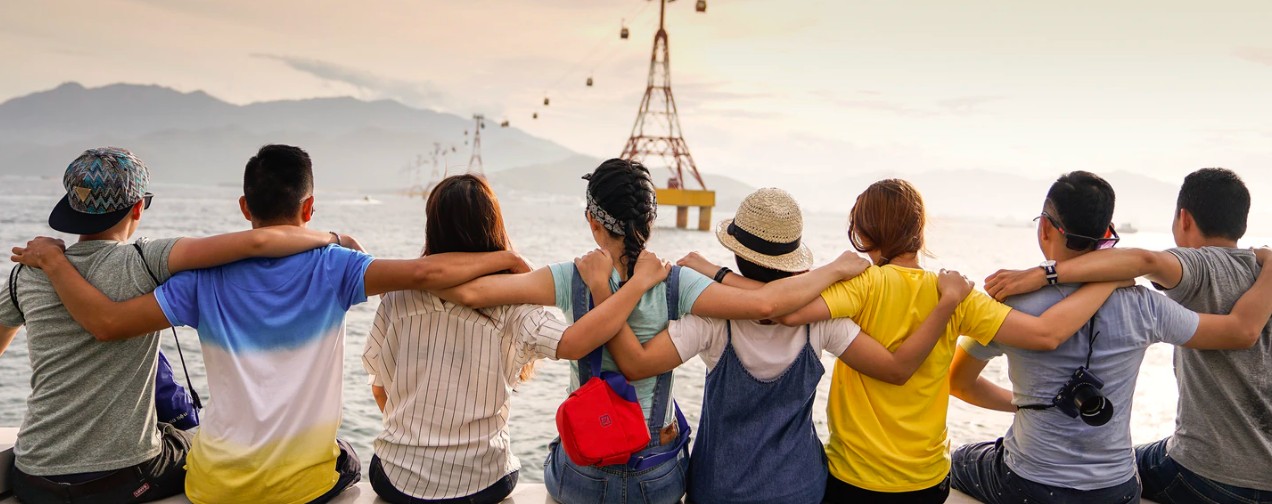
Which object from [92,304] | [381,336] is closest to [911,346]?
[381,336]

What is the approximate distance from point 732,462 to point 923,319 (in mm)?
612

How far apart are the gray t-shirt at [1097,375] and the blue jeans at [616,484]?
0.95 meters

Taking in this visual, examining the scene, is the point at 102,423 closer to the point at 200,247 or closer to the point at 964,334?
the point at 200,247

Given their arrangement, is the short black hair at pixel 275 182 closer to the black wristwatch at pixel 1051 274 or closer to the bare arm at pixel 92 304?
the bare arm at pixel 92 304

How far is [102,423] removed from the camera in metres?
1.95

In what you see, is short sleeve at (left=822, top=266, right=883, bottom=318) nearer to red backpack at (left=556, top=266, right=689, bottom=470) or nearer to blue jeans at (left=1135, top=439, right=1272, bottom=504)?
red backpack at (left=556, top=266, right=689, bottom=470)

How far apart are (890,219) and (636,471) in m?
0.93

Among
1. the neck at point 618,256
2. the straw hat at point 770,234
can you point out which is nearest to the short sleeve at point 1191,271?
the straw hat at point 770,234

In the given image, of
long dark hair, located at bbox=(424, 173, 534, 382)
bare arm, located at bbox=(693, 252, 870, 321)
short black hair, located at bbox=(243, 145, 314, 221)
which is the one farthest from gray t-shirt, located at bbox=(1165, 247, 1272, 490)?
short black hair, located at bbox=(243, 145, 314, 221)

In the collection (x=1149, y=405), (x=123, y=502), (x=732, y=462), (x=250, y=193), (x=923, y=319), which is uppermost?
(x=250, y=193)

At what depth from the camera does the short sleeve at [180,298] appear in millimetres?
1895

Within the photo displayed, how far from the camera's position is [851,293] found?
6.36ft

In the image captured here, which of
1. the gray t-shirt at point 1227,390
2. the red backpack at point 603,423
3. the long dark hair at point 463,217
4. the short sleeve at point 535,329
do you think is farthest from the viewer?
the gray t-shirt at point 1227,390

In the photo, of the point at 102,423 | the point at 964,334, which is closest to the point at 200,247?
the point at 102,423
